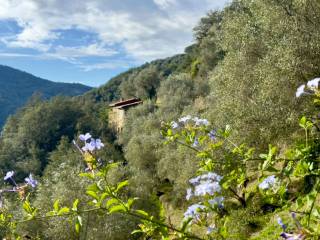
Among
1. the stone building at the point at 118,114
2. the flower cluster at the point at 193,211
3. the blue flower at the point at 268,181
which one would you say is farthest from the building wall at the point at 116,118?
the blue flower at the point at 268,181

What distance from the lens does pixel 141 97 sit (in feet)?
285

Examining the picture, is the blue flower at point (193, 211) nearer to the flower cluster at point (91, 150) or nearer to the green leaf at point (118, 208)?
the green leaf at point (118, 208)

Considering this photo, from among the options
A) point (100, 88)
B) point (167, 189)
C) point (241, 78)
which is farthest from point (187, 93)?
point (100, 88)

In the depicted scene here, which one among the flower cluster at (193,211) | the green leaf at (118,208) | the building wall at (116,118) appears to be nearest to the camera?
the green leaf at (118,208)

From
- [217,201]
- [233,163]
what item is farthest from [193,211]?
[233,163]

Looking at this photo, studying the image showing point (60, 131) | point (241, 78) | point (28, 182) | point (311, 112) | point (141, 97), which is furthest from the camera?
point (141, 97)

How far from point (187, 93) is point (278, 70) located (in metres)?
39.4

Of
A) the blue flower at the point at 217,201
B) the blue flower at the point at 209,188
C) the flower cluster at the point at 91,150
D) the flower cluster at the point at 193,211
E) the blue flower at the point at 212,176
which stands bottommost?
the flower cluster at the point at 193,211

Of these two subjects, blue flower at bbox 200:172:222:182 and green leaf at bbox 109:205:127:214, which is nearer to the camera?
green leaf at bbox 109:205:127:214

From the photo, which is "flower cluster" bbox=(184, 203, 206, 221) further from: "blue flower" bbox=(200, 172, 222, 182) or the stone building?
the stone building

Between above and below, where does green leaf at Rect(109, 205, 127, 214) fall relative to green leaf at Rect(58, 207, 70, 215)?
above

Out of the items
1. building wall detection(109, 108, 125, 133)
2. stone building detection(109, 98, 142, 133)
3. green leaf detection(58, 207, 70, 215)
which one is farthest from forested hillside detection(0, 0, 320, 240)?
building wall detection(109, 108, 125, 133)

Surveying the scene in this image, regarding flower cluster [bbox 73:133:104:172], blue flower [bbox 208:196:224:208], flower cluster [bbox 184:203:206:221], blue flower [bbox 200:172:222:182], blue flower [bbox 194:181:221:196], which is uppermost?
flower cluster [bbox 73:133:104:172]

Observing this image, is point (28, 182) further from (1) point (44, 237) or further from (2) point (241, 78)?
(1) point (44, 237)
